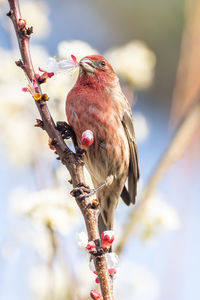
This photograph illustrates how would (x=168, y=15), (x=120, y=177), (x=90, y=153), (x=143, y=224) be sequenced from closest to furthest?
(x=143, y=224) → (x=90, y=153) → (x=120, y=177) → (x=168, y=15)

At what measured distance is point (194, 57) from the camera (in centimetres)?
419

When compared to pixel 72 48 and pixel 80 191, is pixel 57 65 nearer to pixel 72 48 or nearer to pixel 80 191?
pixel 72 48

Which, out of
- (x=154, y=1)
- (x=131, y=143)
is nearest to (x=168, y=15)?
(x=154, y=1)

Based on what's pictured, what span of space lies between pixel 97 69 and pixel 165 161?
3.66ft

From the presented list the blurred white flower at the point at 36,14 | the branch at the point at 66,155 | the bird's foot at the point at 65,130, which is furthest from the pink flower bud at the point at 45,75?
the blurred white flower at the point at 36,14

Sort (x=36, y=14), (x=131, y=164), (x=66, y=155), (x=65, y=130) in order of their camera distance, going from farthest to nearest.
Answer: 1. (x=131, y=164)
2. (x=36, y=14)
3. (x=65, y=130)
4. (x=66, y=155)

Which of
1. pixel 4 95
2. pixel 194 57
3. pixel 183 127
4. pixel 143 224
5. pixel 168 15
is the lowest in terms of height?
pixel 143 224

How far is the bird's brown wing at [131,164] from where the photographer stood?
4.73 metres

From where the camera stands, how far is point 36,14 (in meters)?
4.15

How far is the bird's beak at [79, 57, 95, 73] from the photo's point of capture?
4114mm

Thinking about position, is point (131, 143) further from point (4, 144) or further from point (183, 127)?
point (4, 144)

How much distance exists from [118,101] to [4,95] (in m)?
1.17

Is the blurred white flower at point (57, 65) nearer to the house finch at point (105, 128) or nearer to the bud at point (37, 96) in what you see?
the bud at point (37, 96)

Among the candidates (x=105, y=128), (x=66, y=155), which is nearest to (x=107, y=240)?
(x=66, y=155)
